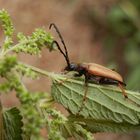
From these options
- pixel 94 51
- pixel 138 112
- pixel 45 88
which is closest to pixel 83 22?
pixel 94 51

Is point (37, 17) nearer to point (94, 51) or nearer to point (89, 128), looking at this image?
point (94, 51)

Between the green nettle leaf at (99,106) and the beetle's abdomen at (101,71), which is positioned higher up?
the beetle's abdomen at (101,71)

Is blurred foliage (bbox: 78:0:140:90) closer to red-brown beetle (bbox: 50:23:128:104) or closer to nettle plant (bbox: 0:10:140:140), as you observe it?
red-brown beetle (bbox: 50:23:128:104)

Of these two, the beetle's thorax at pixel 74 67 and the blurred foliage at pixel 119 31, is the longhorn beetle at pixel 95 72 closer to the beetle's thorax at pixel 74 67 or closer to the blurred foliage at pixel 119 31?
the beetle's thorax at pixel 74 67

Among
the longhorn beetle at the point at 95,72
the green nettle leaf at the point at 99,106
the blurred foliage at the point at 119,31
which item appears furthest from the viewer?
the blurred foliage at the point at 119,31

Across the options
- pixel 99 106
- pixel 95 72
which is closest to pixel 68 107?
pixel 99 106

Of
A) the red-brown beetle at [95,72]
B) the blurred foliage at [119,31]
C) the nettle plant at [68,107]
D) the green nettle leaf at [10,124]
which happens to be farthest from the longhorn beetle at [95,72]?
the blurred foliage at [119,31]

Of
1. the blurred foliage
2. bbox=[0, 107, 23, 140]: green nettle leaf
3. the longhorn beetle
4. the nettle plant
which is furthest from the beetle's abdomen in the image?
the blurred foliage
